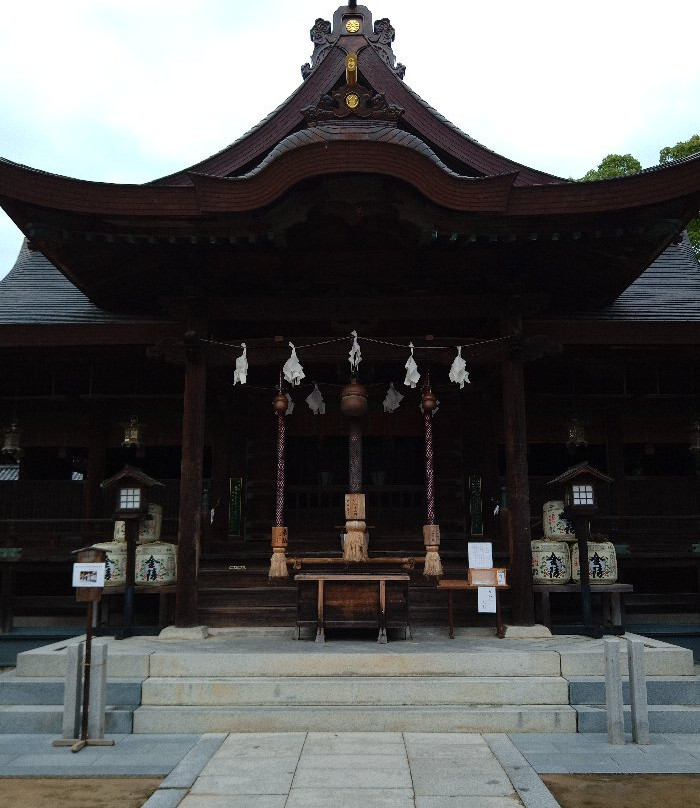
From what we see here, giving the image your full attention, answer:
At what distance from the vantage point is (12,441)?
1155cm

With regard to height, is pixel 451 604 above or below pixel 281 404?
below

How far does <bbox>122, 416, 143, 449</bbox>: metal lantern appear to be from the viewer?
38.5 feet

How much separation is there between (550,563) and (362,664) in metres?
3.33

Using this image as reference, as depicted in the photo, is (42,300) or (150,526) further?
(42,300)

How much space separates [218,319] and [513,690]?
246 inches

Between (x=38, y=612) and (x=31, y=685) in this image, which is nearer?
(x=31, y=685)

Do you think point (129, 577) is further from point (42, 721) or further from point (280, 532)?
point (42, 721)

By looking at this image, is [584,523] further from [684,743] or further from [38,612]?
[38,612]

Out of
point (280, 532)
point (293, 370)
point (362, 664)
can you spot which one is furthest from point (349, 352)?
point (362, 664)

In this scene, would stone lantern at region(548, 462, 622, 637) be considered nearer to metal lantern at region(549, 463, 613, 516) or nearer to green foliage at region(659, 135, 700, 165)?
metal lantern at region(549, 463, 613, 516)

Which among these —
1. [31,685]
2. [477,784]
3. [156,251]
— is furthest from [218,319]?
[477,784]

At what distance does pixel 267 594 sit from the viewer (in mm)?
9508

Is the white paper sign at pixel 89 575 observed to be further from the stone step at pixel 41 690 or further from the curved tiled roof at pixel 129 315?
the curved tiled roof at pixel 129 315

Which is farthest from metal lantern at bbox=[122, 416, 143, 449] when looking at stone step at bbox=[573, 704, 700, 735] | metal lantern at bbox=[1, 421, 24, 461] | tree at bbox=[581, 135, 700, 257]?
tree at bbox=[581, 135, 700, 257]
